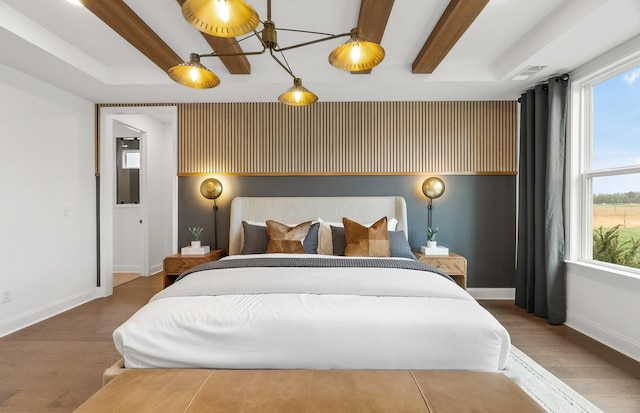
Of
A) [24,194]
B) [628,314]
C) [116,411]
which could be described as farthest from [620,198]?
[24,194]

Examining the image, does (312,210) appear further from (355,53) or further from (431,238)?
(355,53)

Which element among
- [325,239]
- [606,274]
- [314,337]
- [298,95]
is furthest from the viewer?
[325,239]

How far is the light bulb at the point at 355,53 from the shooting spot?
5.96 ft

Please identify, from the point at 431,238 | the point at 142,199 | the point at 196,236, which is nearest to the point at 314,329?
the point at 431,238

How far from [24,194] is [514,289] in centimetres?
547

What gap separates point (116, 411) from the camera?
1304 millimetres

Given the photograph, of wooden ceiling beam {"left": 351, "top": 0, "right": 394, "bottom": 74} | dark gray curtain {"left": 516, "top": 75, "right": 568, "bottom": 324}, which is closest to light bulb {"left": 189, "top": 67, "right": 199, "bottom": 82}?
wooden ceiling beam {"left": 351, "top": 0, "right": 394, "bottom": 74}

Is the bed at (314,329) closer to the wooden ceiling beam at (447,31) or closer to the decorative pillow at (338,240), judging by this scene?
the decorative pillow at (338,240)

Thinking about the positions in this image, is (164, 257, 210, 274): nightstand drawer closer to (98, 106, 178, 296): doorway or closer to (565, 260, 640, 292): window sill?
(98, 106, 178, 296): doorway

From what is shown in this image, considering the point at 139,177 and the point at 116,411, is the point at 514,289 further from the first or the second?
the point at 139,177

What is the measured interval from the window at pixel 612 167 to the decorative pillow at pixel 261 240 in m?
2.65

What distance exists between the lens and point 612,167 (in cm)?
299

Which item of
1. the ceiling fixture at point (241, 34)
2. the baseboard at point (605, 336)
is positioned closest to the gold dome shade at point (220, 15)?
the ceiling fixture at point (241, 34)

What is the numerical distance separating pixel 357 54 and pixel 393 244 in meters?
1.99
